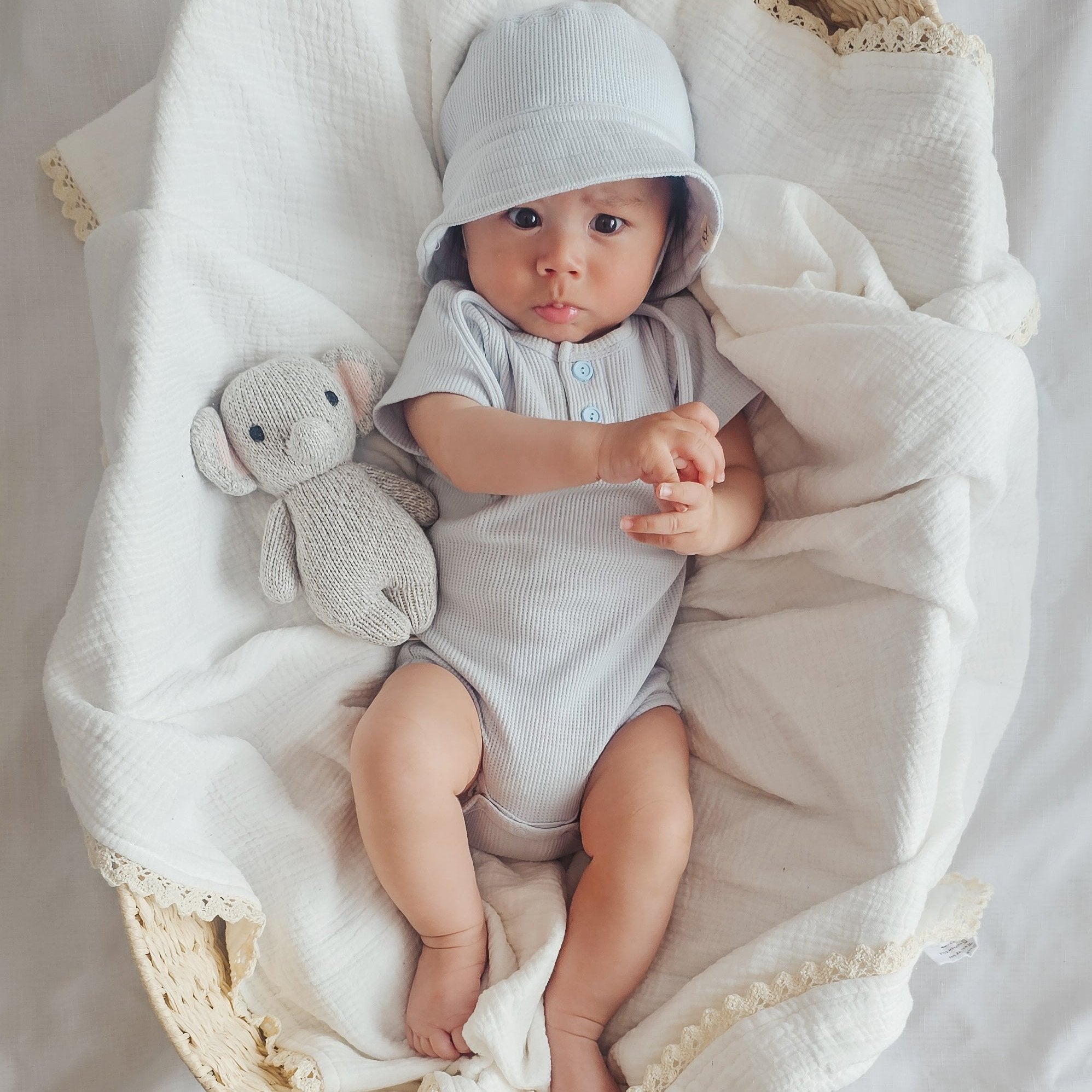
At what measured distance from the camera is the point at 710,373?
1.30m

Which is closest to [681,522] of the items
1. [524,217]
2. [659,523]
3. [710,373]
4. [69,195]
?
[659,523]

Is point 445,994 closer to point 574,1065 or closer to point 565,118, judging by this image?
point 574,1065

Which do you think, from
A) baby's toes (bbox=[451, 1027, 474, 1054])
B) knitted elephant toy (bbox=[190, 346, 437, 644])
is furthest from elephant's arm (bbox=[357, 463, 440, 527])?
baby's toes (bbox=[451, 1027, 474, 1054])

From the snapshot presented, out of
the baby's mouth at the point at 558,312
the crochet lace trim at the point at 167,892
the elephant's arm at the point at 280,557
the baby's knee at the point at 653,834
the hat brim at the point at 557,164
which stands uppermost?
the hat brim at the point at 557,164

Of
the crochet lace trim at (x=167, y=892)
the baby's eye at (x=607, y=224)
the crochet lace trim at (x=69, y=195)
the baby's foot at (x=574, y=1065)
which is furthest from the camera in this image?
the crochet lace trim at (x=69, y=195)

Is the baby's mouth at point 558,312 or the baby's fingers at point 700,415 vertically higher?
the baby's mouth at point 558,312

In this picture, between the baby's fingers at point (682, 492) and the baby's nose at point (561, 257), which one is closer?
the baby's fingers at point (682, 492)

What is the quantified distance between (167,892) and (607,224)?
2.84 ft

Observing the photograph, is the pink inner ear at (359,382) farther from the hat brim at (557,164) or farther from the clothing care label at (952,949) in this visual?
the clothing care label at (952,949)

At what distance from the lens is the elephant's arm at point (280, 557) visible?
120cm

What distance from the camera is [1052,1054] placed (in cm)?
132

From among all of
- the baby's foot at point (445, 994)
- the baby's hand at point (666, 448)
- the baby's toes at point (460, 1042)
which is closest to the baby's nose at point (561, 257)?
the baby's hand at point (666, 448)

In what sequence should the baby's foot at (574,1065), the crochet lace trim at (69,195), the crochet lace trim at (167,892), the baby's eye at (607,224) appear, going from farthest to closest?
the crochet lace trim at (69,195) < the baby's eye at (607,224) < the baby's foot at (574,1065) < the crochet lace trim at (167,892)

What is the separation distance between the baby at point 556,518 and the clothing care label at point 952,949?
0.30 metres
